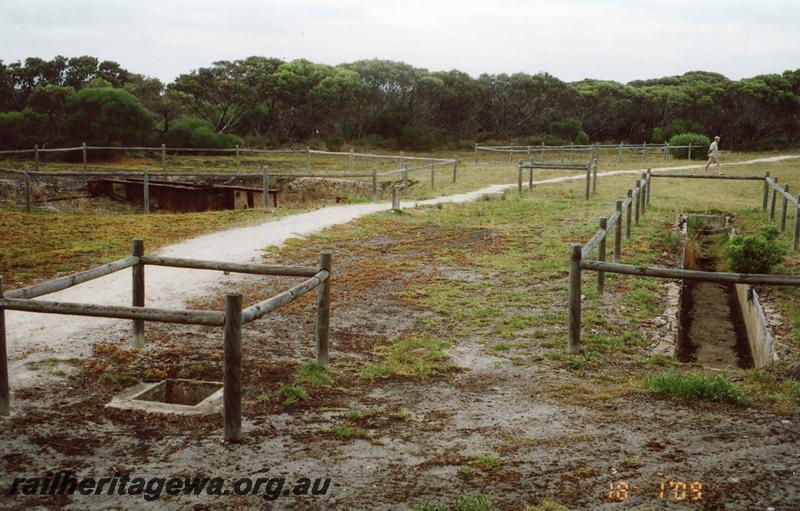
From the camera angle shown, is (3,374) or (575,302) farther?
(575,302)

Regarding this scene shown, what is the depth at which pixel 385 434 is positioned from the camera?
5.46 metres

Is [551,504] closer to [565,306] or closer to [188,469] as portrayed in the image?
[188,469]

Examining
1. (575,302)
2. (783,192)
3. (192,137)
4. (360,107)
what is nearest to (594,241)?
(575,302)

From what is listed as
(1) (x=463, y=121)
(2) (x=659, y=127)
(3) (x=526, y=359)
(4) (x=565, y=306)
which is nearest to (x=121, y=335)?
(3) (x=526, y=359)

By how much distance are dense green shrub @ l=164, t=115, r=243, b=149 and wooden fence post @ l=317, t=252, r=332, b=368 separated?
29.4 m

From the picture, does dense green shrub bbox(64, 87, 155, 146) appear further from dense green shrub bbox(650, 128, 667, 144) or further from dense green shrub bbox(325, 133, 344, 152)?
dense green shrub bbox(650, 128, 667, 144)

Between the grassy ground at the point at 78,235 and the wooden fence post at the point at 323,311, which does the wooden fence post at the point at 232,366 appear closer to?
the wooden fence post at the point at 323,311

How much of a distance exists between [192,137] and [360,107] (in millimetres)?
11261

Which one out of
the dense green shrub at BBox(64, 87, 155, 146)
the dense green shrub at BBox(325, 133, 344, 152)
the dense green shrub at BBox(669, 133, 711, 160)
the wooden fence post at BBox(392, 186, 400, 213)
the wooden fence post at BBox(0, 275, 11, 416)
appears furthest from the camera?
the dense green shrub at BBox(325, 133, 344, 152)

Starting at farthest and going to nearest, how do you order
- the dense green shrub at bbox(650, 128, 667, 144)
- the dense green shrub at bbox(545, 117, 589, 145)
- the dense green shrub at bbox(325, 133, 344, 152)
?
the dense green shrub at bbox(650, 128, 667, 144), the dense green shrub at bbox(545, 117, 589, 145), the dense green shrub at bbox(325, 133, 344, 152)

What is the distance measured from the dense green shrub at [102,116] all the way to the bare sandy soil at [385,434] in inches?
1038

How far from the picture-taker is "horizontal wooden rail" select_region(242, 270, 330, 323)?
539 centimetres

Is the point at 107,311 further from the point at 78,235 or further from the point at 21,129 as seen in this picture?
the point at 21,129

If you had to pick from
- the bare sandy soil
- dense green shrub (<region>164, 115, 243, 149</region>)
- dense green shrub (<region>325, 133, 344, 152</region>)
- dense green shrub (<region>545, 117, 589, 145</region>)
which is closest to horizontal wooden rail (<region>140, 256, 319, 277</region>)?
the bare sandy soil
